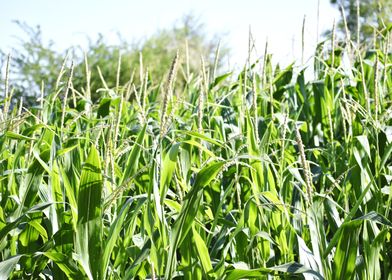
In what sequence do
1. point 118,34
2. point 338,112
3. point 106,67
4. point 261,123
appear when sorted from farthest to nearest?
1. point 118,34
2. point 106,67
3. point 338,112
4. point 261,123

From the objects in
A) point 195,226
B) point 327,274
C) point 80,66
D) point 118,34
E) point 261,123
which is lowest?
point 327,274

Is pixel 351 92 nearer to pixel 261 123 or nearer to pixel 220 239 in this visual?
pixel 261 123

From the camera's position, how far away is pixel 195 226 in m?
1.76

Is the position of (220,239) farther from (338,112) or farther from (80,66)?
(80,66)

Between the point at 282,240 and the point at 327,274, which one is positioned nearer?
the point at 327,274

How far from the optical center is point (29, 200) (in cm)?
195

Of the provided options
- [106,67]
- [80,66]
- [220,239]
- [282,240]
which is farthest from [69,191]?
[106,67]

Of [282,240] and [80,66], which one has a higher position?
[80,66]

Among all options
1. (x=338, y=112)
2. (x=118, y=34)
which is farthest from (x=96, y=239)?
(x=118, y=34)

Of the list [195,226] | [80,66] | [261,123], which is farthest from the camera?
[80,66]

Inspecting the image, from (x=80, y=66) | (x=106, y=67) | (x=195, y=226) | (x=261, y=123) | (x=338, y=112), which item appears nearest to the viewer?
(x=195, y=226)

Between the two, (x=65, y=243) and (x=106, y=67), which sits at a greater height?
(x=106, y=67)

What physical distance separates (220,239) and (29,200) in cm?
60

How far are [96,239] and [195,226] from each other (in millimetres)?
283
